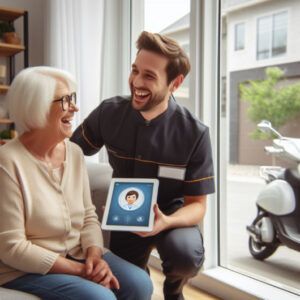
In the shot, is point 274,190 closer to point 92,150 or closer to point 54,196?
point 92,150

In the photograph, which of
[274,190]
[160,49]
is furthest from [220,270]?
[160,49]

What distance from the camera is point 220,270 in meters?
2.32

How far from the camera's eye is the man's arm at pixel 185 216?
1496 mm

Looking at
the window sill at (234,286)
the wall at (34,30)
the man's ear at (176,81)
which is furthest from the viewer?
the wall at (34,30)

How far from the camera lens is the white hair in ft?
4.15

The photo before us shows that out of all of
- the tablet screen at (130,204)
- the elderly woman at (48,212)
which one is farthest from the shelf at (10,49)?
the tablet screen at (130,204)

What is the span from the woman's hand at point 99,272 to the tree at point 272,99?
123 centimetres

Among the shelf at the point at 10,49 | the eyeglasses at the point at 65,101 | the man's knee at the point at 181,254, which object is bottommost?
the man's knee at the point at 181,254

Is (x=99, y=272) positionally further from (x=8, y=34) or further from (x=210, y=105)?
(x=8, y=34)

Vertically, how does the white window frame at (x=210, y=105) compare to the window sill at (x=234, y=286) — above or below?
above

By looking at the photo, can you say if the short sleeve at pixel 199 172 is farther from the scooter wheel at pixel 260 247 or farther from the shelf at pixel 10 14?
the shelf at pixel 10 14

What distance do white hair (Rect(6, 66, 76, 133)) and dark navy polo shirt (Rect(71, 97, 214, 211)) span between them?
20.3 inches

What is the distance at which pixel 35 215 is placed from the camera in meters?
1.25

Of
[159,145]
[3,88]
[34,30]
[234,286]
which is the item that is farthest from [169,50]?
[34,30]
